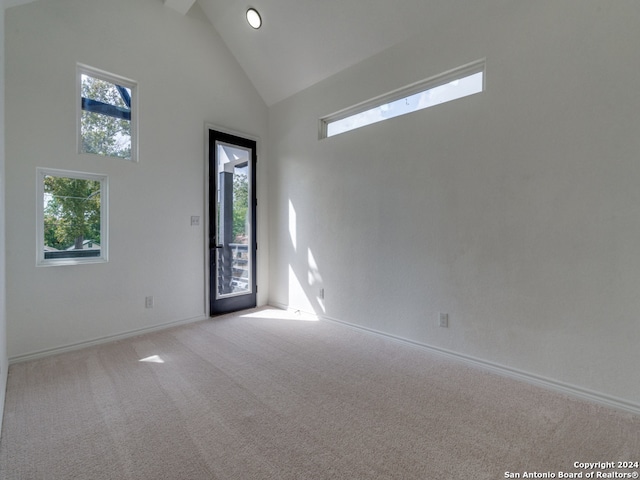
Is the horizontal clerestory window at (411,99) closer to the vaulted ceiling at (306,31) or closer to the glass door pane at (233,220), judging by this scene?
the vaulted ceiling at (306,31)

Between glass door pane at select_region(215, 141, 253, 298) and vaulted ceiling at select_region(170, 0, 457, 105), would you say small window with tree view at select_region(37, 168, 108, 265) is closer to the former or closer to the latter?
glass door pane at select_region(215, 141, 253, 298)

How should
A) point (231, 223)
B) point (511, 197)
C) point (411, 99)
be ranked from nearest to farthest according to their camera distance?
point (511, 197), point (411, 99), point (231, 223)

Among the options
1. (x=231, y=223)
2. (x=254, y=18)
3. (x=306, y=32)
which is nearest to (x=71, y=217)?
(x=231, y=223)

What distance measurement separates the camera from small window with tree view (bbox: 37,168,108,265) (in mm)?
2715

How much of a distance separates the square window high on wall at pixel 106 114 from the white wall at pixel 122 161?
91mm

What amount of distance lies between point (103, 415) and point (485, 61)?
382 cm

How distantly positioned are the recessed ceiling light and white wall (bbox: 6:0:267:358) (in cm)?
66

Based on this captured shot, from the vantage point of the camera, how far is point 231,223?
413cm

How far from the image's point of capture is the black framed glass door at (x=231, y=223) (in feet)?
12.8

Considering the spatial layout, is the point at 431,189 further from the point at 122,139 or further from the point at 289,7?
the point at 122,139

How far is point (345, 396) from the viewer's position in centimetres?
209

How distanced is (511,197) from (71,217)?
13.1 ft

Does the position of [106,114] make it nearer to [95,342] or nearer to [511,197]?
[95,342]

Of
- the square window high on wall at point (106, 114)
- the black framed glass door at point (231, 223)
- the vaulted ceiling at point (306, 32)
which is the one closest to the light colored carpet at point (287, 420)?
the black framed glass door at point (231, 223)
